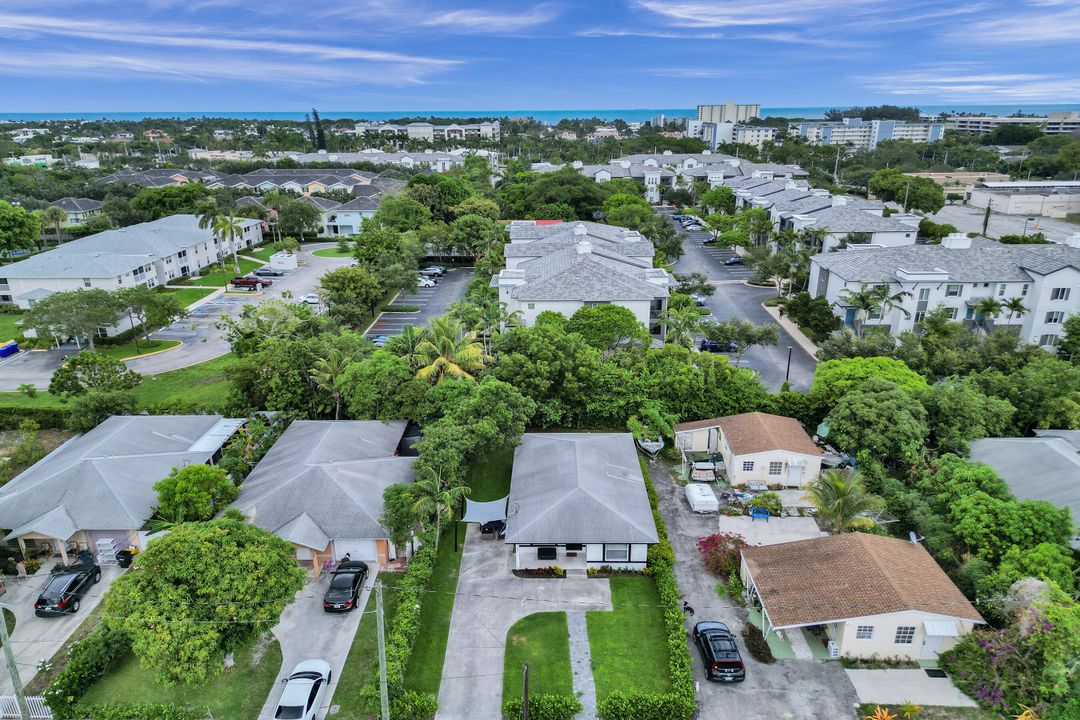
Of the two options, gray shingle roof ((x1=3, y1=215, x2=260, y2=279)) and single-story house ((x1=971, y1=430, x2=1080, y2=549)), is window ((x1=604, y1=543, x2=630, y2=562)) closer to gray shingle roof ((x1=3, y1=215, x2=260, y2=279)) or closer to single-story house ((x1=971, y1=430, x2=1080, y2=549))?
single-story house ((x1=971, y1=430, x2=1080, y2=549))

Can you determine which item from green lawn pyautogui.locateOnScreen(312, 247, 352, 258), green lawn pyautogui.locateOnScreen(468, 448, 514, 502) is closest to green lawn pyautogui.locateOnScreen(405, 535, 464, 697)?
green lawn pyautogui.locateOnScreen(468, 448, 514, 502)

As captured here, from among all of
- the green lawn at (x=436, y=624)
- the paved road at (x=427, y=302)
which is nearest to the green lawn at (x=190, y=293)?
the paved road at (x=427, y=302)

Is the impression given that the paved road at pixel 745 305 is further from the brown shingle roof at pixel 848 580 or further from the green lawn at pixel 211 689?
the green lawn at pixel 211 689

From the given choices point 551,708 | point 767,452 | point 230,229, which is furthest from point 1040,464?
point 230,229

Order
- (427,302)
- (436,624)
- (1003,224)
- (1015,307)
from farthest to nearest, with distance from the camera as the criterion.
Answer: (1003,224) < (427,302) < (1015,307) < (436,624)

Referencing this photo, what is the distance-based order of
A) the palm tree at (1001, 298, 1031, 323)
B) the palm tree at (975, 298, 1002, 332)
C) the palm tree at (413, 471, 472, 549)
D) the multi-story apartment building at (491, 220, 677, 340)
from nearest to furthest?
the palm tree at (413, 471, 472, 549)
the multi-story apartment building at (491, 220, 677, 340)
the palm tree at (1001, 298, 1031, 323)
the palm tree at (975, 298, 1002, 332)

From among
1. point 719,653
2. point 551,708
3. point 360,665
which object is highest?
point 719,653

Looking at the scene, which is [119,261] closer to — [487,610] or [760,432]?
[487,610]
